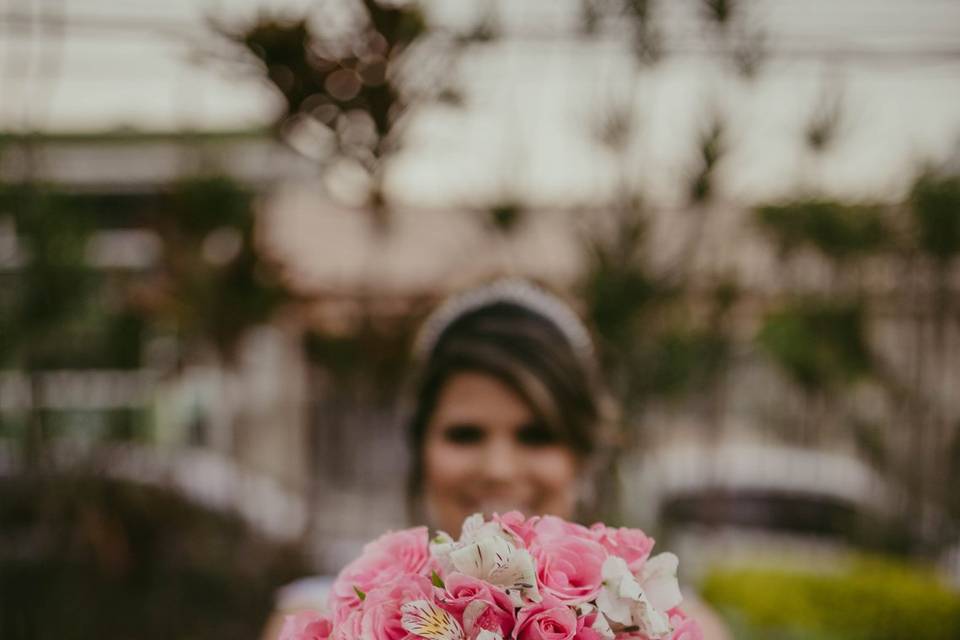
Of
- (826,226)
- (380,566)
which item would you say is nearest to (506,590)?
(380,566)

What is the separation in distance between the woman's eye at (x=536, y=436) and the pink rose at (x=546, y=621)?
0.95 m

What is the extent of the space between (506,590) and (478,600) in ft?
0.09

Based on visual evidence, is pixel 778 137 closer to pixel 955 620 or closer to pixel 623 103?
pixel 623 103

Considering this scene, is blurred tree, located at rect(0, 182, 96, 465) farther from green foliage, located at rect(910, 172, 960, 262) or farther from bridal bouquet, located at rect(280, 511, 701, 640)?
green foliage, located at rect(910, 172, 960, 262)

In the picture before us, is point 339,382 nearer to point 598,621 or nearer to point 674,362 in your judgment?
point 674,362

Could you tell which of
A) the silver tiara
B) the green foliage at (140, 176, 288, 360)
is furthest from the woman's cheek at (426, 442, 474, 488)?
the green foliage at (140, 176, 288, 360)

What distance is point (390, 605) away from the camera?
0.65 m

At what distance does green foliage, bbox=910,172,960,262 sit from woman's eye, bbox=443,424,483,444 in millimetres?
3363

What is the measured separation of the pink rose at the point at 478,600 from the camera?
626mm

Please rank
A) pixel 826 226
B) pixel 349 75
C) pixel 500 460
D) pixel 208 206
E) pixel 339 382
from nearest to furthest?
1. pixel 500 460
2. pixel 349 75
3. pixel 208 206
4. pixel 339 382
5. pixel 826 226

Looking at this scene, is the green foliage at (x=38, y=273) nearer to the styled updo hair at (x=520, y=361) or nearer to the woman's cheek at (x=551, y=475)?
the styled updo hair at (x=520, y=361)

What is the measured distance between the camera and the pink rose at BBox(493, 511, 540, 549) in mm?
696

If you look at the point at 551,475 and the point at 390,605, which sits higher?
the point at 390,605

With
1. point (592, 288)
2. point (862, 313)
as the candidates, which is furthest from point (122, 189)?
point (862, 313)
